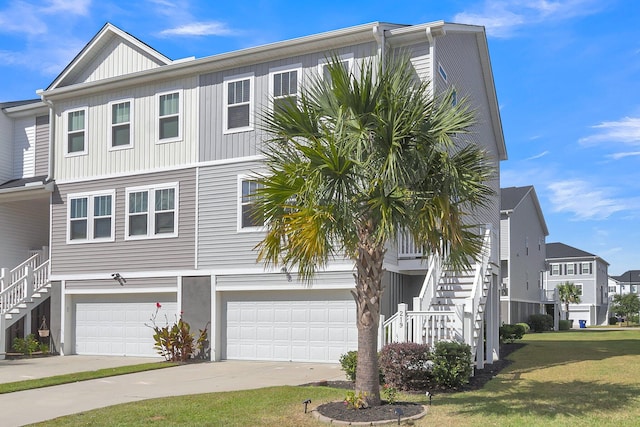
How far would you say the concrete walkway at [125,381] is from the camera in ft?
37.2

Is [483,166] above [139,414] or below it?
above

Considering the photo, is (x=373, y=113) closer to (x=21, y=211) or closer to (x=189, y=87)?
(x=189, y=87)

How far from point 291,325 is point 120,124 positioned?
8.43 m

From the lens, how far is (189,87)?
66.1ft

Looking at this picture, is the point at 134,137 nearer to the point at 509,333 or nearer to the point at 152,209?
the point at 152,209

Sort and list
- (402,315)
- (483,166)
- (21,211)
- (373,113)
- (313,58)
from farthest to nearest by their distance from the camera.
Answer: (21,211), (313,58), (402,315), (483,166), (373,113)

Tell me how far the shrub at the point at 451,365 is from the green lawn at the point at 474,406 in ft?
1.15

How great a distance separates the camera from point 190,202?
1992 cm

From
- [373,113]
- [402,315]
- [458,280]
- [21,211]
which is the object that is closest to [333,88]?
[373,113]

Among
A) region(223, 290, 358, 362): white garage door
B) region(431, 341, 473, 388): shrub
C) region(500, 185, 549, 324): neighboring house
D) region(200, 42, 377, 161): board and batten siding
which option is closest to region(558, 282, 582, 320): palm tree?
region(500, 185, 549, 324): neighboring house

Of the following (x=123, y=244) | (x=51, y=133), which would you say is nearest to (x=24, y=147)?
(x=51, y=133)

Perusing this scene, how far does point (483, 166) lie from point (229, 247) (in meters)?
9.77

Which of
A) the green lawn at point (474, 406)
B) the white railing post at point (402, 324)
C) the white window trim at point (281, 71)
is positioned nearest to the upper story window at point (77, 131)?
the white window trim at point (281, 71)

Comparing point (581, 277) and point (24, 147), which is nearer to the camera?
point (24, 147)
